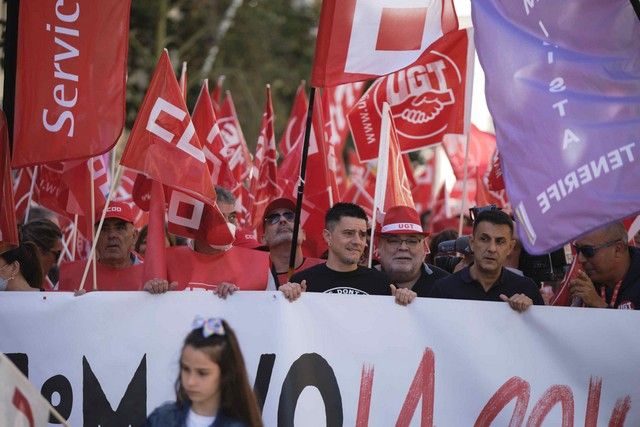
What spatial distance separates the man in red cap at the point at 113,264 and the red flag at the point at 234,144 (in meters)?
3.08

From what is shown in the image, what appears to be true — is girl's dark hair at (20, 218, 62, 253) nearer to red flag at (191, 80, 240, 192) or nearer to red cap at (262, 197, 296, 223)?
red flag at (191, 80, 240, 192)

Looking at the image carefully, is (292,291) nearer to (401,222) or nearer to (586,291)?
(586,291)

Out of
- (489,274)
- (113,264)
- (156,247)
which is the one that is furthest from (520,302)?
(113,264)

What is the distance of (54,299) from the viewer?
679 cm

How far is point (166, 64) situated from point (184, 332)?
1.67m

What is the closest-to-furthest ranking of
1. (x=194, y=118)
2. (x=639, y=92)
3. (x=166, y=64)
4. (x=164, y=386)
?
(x=639, y=92) < (x=164, y=386) < (x=166, y=64) < (x=194, y=118)

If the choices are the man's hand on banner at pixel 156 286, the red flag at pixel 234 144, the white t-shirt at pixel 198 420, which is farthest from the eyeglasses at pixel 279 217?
the white t-shirt at pixel 198 420

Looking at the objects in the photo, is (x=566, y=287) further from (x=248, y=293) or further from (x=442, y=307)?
(x=248, y=293)

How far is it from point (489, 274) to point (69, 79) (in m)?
2.71

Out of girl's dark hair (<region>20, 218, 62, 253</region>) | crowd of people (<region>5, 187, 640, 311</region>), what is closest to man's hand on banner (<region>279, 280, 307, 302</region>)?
crowd of people (<region>5, 187, 640, 311</region>)

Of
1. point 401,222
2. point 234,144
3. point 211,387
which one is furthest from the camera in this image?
point 234,144

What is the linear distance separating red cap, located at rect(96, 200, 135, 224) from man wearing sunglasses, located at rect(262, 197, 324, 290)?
924 millimetres

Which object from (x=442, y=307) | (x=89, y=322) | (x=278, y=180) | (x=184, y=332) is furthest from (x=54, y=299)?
(x=278, y=180)

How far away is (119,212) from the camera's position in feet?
27.2
